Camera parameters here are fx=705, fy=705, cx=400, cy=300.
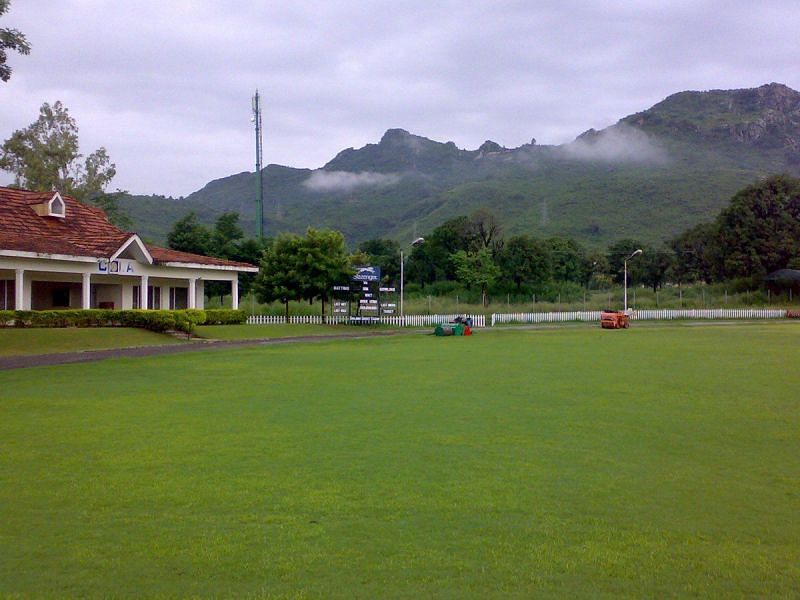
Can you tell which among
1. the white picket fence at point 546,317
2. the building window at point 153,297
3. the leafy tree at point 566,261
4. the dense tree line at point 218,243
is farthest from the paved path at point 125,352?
the leafy tree at point 566,261

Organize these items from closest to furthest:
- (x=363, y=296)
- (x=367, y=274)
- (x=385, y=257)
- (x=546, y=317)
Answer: (x=367, y=274)
(x=363, y=296)
(x=546, y=317)
(x=385, y=257)

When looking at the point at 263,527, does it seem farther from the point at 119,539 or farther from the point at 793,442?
the point at 793,442

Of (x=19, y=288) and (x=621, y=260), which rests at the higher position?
(x=621, y=260)

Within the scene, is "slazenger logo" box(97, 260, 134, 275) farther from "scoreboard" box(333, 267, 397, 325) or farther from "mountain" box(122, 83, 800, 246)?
"mountain" box(122, 83, 800, 246)

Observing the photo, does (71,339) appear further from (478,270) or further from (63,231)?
(478,270)

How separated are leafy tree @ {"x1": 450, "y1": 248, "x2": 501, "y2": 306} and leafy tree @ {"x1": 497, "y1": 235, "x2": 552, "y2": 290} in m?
5.48

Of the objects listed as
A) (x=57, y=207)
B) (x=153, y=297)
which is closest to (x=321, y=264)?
(x=153, y=297)

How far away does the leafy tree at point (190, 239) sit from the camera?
51.1m

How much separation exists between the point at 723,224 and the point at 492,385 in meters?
60.0

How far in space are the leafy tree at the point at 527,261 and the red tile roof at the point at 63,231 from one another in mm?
33158

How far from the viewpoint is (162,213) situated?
88875 millimetres

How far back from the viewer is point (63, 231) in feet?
111

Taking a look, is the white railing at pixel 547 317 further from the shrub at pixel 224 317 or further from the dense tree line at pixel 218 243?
the shrub at pixel 224 317

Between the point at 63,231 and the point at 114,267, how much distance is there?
12.2 feet
